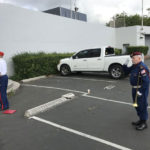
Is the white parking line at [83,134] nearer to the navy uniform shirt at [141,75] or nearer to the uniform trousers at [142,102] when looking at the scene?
the uniform trousers at [142,102]

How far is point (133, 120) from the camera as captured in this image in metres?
4.28

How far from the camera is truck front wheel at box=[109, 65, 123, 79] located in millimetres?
9269

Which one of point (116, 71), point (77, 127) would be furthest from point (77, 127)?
point (116, 71)

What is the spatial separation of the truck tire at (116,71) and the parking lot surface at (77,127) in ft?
10.3

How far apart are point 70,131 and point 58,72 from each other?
8696 mm

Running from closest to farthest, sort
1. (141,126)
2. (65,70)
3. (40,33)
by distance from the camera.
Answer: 1. (141,126)
2. (65,70)
3. (40,33)

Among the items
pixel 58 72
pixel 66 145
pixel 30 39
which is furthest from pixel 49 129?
pixel 30 39

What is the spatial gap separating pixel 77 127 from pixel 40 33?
34.9 ft

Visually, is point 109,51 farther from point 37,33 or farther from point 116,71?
point 37,33

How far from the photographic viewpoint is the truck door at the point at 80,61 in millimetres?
10352

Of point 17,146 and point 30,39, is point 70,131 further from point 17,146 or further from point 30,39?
point 30,39

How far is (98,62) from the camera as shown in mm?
9836

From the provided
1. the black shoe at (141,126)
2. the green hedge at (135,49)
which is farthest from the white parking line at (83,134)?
the green hedge at (135,49)

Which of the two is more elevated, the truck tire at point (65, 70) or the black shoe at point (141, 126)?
the truck tire at point (65, 70)
